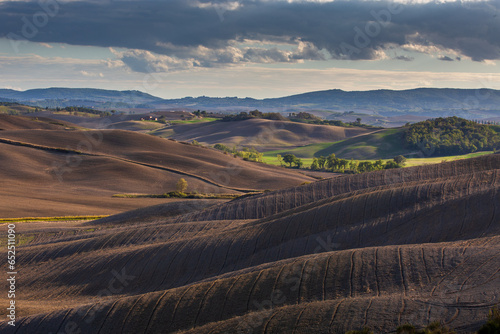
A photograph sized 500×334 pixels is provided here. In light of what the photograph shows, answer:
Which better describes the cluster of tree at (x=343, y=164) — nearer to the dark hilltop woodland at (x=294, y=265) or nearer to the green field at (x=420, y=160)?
the green field at (x=420, y=160)

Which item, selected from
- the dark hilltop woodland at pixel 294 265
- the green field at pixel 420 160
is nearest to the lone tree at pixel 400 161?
the green field at pixel 420 160

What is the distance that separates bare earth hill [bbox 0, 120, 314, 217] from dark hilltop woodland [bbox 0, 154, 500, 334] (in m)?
21.6

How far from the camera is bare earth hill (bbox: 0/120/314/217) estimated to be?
3187 inches

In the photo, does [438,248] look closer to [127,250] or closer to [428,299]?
[428,299]

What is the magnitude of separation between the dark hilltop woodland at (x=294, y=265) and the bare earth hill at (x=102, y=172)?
21638 mm

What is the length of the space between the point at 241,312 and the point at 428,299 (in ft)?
29.7

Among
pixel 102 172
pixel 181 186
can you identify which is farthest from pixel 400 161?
pixel 102 172

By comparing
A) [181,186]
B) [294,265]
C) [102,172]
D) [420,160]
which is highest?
[294,265]

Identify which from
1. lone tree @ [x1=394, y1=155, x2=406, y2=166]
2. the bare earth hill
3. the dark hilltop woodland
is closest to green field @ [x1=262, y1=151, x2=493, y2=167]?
lone tree @ [x1=394, y1=155, x2=406, y2=166]

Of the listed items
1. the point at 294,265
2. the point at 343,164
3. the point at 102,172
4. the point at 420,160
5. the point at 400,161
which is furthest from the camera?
the point at 420,160

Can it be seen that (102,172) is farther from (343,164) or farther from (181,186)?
(343,164)

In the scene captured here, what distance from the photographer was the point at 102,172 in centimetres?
10575

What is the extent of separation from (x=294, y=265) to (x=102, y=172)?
283 feet

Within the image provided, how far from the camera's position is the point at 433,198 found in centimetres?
3981
